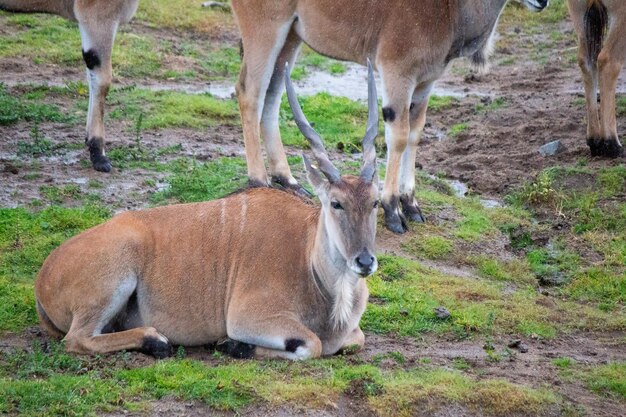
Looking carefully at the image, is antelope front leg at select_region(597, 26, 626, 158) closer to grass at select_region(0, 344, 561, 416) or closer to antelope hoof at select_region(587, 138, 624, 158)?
antelope hoof at select_region(587, 138, 624, 158)

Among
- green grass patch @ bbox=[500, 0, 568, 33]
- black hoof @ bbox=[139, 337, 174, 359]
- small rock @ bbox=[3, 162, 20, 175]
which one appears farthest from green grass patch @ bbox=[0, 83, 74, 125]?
green grass patch @ bbox=[500, 0, 568, 33]

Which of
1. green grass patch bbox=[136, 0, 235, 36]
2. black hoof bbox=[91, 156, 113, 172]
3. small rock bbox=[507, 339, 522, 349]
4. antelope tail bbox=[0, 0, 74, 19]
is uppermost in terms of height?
antelope tail bbox=[0, 0, 74, 19]

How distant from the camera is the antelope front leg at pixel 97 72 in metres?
7.82

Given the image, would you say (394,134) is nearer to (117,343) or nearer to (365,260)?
(365,260)

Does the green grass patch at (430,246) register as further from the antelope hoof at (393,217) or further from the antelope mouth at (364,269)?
the antelope mouth at (364,269)

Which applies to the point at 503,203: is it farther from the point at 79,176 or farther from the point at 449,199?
the point at 79,176

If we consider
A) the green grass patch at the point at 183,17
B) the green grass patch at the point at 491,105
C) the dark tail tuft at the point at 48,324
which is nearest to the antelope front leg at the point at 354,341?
the dark tail tuft at the point at 48,324

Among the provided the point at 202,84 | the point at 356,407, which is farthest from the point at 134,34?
the point at 356,407

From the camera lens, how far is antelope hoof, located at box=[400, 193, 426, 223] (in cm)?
752

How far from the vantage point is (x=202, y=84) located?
10594mm

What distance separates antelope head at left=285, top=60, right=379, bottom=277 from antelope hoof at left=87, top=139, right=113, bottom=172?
2.79 m

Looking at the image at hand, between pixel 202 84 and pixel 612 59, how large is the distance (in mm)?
3824

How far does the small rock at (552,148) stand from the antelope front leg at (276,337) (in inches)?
173

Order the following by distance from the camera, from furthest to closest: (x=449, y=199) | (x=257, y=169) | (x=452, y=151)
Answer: (x=452, y=151) < (x=449, y=199) < (x=257, y=169)
